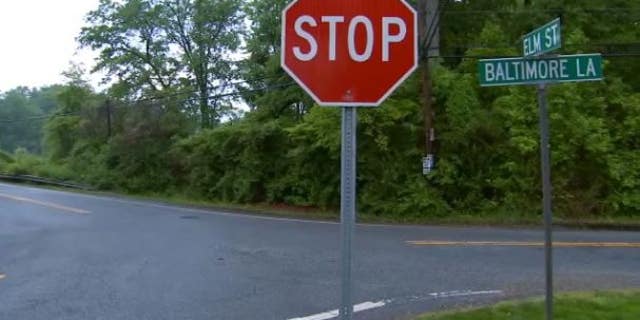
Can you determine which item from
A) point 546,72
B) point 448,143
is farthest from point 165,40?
point 546,72

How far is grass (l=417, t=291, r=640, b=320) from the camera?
617cm

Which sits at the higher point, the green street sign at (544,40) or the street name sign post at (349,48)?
the green street sign at (544,40)

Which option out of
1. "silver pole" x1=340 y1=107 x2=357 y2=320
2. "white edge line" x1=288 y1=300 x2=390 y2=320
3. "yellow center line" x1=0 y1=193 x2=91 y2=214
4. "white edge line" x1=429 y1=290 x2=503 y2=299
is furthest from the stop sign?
"yellow center line" x1=0 y1=193 x2=91 y2=214

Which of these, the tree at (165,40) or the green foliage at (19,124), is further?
the green foliage at (19,124)

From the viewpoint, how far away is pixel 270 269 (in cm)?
939

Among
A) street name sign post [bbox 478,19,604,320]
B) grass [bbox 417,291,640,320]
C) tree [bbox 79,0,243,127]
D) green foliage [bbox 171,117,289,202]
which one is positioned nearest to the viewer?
street name sign post [bbox 478,19,604,320]

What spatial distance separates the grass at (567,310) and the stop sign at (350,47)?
3307mm

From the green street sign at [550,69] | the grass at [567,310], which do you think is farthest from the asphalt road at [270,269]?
the green street sign at [550,69]

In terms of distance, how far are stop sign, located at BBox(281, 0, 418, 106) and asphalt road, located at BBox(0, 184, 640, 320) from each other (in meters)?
3.50

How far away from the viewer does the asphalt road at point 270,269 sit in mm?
→ 7180

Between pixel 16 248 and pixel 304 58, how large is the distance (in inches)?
398

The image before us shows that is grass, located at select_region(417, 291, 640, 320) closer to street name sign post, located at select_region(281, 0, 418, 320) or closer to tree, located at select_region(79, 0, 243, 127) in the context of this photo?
street name sign post, located at select_region(281, 0, 418, 320)

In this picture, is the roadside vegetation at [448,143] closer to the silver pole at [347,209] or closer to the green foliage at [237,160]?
the green foliage at [237,160]

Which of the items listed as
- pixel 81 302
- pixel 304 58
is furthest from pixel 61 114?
pixel 304 58
